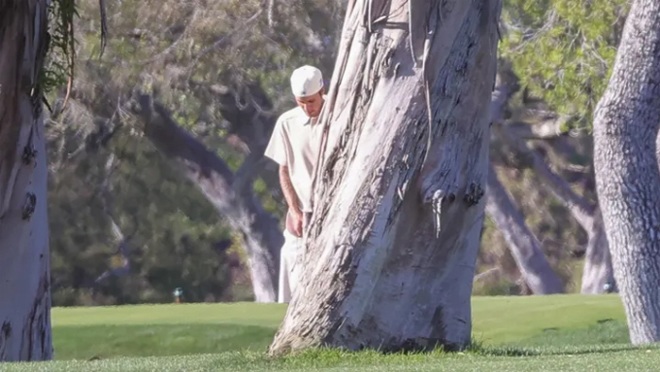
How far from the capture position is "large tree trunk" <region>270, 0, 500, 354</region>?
6895 mm

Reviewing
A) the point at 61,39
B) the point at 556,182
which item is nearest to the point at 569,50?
the point at 556,182

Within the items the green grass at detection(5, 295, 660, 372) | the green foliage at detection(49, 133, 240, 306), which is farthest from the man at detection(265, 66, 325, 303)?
the green foliage at detection(49, 133, 240, 306)

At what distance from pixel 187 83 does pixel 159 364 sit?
64.2ft

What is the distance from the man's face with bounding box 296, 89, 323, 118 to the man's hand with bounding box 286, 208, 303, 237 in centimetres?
66

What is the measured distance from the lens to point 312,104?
9.02 m

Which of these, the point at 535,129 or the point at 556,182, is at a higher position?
the point at 535,129

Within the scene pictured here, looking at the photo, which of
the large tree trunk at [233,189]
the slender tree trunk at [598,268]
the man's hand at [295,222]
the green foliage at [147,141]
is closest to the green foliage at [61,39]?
the man's hand at [295,222]

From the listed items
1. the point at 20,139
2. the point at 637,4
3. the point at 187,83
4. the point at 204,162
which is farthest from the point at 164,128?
the point at 20,139

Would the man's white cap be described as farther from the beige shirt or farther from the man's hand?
the man's hand

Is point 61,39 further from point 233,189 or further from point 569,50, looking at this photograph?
point 233,189

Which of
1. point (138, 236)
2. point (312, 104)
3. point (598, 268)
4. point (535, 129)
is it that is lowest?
point (138, 236)

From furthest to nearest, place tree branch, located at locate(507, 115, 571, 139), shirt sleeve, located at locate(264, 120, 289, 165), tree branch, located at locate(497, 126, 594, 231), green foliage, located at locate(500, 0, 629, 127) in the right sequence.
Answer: tree branch, located at locate(497, 126, 594, 231) → tree branch, located at locate(507, 115, 571, 139) → green foliage, located at locate(500, 0, 629, 127) → shirt sleeve, located at locate(264, 120, 289, 165)

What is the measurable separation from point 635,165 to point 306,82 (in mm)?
3241

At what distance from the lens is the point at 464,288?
7.16 meters
